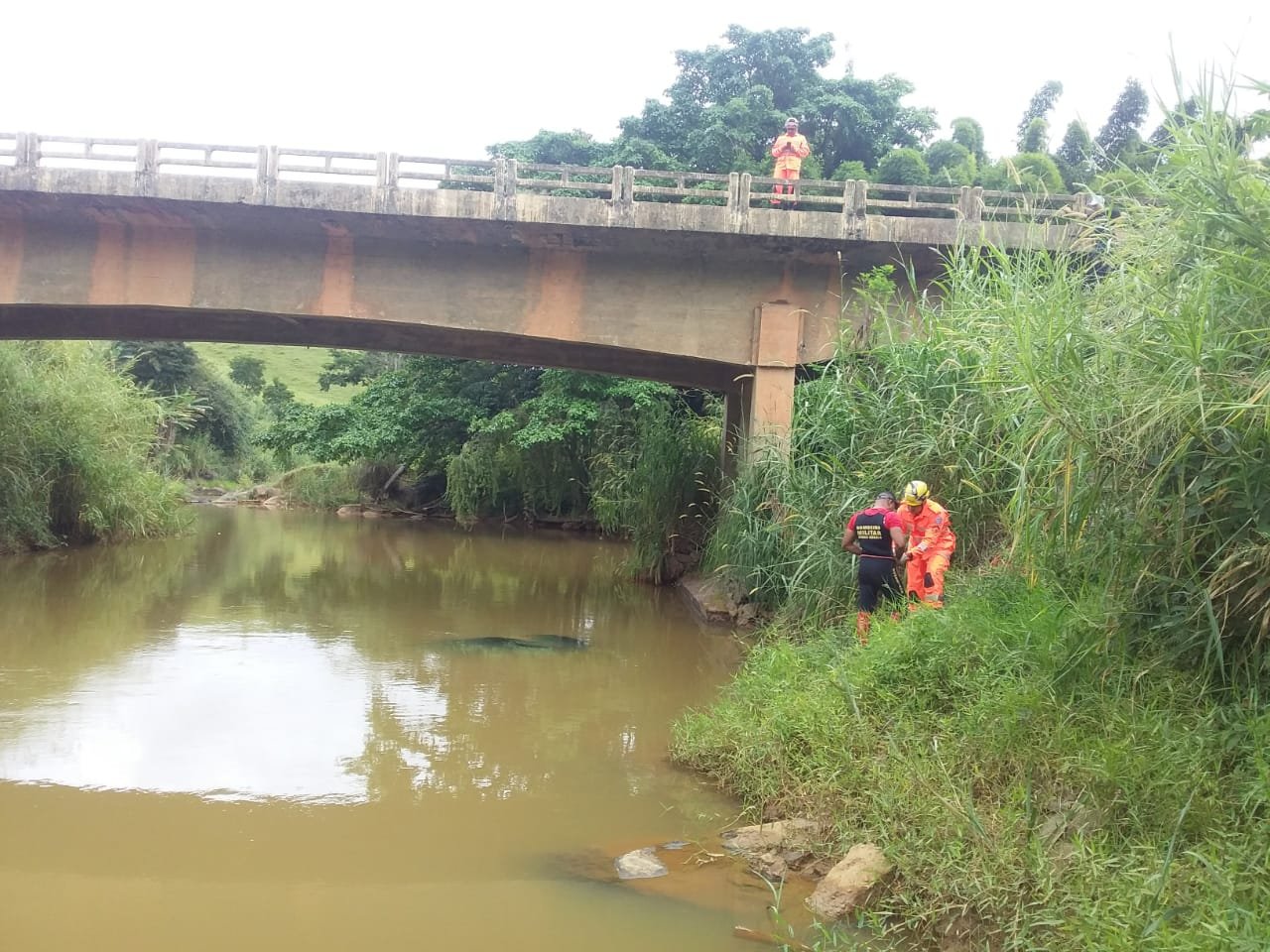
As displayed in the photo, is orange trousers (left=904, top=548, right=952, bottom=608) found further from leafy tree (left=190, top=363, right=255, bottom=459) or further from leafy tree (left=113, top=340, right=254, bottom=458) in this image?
leafy tree (left=190, top=363, right=255, bottom=459)

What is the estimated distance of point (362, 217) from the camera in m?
12.5

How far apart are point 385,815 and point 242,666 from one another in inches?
168

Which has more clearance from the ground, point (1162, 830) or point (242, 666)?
point (1162, 830)

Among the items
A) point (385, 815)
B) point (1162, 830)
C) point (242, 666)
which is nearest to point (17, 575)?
point (242, 666)

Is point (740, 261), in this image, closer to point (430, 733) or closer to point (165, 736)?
point (430, 733)

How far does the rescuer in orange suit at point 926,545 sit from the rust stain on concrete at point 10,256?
11416 mm

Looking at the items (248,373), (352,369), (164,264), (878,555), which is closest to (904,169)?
(164,264)

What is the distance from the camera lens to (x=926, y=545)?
7.27 meters

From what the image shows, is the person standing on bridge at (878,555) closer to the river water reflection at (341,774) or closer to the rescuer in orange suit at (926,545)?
the rescuer in orange suit at (926,545)

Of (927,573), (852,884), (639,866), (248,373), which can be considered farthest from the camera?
(248,373)

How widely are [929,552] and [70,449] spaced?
15.0m

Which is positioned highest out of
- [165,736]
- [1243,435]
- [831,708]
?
[1243,435]

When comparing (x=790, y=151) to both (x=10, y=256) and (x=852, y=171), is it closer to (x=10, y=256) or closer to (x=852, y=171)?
(x=10, y=256)

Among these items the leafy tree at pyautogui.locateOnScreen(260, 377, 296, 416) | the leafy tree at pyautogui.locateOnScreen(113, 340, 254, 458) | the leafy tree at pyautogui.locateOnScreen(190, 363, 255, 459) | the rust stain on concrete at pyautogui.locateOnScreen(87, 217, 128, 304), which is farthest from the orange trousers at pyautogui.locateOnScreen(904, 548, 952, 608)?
the leafy tree at pyautogui.locateOnScreen(260, 377, 296, 416)
